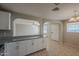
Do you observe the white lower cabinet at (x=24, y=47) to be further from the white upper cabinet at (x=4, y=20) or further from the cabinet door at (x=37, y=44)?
the white upper cabinet at (x=4, y=20)

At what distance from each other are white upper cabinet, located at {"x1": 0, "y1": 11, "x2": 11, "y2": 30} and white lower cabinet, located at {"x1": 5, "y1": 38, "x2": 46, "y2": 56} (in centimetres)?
25

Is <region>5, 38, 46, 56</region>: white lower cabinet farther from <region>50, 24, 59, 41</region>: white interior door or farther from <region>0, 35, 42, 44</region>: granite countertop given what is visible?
<region>50, 24, 59, 41</region>: white interior door

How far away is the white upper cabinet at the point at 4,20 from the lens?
126cm

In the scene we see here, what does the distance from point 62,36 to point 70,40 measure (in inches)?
5.1

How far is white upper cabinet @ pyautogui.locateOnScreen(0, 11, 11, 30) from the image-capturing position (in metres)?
1.26

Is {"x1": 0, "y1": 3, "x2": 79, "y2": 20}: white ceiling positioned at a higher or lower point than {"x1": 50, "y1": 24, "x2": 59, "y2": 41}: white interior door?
higher

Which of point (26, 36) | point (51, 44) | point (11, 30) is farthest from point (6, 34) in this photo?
point (51, 44)

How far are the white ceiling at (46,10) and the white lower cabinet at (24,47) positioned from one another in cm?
40

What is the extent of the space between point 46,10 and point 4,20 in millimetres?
604

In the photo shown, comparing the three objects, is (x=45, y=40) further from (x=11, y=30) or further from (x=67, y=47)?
(x=11, y=30)

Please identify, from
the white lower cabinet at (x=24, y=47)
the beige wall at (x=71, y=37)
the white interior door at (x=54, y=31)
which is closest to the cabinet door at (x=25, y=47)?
the white lower cabinet at (x=24, y=47)

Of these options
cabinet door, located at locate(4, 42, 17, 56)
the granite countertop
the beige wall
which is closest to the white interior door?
the beige wall

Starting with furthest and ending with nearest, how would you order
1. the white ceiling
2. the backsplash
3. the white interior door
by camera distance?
the white interior door
the backsplash
the white ceiling

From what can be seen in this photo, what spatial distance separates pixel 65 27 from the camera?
4.66ft
